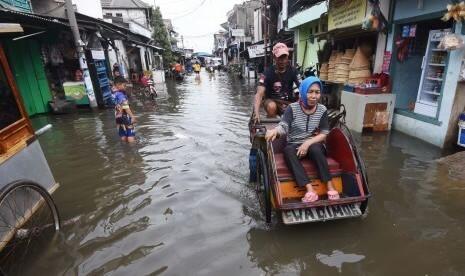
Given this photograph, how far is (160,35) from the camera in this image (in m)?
35.1

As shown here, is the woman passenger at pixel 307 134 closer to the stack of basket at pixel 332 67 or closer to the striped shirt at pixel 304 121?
the striped shirt at pixel 304 121

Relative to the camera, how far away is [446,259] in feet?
10.1

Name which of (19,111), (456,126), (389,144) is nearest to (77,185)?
(19,111)

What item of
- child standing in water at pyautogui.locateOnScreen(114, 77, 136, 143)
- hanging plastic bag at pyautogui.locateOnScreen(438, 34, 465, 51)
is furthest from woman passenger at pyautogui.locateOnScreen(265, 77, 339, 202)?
child standing in water at pyautogui.locateOnScreen(114, 77, 136, 143)

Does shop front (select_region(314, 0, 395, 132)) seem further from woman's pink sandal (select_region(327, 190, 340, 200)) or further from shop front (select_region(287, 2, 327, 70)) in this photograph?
woman's pink sandal (select_region(327, 190, 340, 200))

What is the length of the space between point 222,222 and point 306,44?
1366 centimetres

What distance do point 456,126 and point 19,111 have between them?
756cm

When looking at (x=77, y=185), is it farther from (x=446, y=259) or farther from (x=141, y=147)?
(x=446, y=259)

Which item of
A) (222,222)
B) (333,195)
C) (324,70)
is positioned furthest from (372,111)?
(222,222)

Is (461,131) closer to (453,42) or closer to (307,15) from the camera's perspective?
(453,42)

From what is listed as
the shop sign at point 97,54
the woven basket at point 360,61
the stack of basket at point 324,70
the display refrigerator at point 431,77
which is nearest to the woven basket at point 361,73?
the woven basket at point 360,61

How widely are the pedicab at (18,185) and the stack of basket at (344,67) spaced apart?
8706 mm

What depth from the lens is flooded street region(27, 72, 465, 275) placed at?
3154 mm

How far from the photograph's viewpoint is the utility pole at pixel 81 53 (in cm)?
1070
